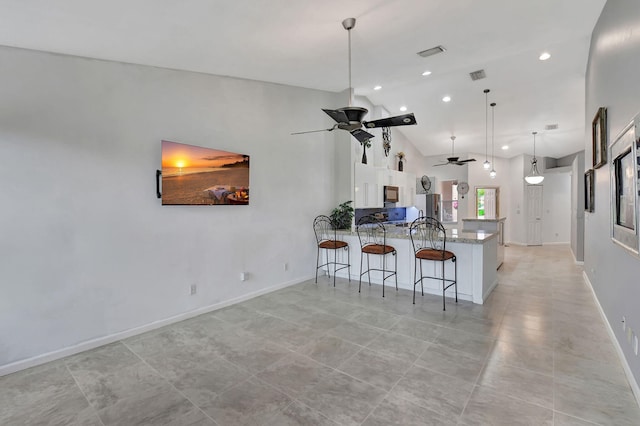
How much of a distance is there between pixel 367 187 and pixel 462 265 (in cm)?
263

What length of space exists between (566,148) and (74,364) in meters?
12.1

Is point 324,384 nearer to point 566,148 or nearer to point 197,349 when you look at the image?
point 197,349

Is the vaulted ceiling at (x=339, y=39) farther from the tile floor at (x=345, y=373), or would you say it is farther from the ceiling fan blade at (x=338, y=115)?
the tile floor at (x=345, y=373)

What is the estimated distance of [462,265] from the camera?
4.31m

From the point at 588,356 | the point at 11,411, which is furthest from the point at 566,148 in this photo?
the point at 11,411

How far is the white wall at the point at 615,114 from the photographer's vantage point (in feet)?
7.55

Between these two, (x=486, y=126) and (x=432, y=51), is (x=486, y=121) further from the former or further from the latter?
(x=432, y=51)

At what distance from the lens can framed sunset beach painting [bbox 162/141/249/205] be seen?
11.3 feet

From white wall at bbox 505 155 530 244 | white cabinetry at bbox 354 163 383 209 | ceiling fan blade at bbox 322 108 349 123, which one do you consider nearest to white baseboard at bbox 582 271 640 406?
ceiling fan blade at bbox 322 108 349 123

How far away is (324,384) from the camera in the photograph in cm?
235

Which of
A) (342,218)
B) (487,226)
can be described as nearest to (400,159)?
(487,226)

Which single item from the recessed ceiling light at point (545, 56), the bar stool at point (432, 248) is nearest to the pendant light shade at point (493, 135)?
the recessed ceiling light at point (545, 56)

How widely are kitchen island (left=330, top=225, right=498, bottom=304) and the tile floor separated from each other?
36cm

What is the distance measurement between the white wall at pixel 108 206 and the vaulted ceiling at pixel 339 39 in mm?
→ 302
